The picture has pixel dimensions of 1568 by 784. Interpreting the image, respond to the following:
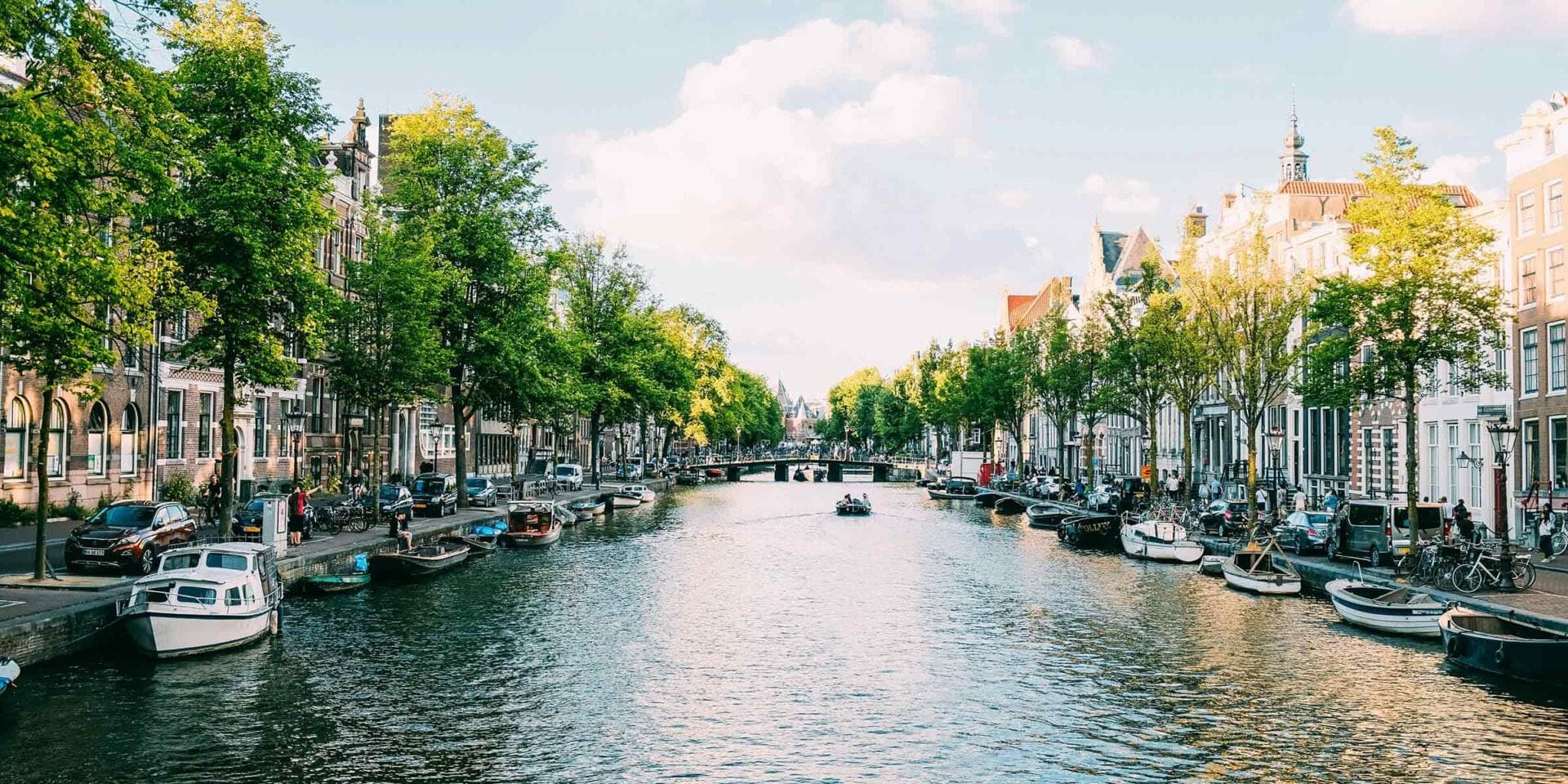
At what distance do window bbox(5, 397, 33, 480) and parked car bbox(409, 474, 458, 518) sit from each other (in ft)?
59.9

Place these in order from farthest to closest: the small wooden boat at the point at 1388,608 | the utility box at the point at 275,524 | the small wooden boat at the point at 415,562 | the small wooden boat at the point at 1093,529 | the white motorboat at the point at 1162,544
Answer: the small wooden boat at the point at 1093,529
the white motorboat at the point at 1162,544
the small wooden boat at the point at 415,562
the utility box at the point at 275,524
the small wooden boat at the point at 1388,608

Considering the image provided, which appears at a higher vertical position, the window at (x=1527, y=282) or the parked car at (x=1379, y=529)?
the window at (x=1527, y=282)

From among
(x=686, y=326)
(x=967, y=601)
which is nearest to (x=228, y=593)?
(x=967, y=601)

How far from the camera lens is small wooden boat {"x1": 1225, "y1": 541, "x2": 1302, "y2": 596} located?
42531 mm

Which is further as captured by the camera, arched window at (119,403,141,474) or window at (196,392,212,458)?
window at (196,392,212,458)

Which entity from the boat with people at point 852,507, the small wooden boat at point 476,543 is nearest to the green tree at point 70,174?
the small wooden boat at point 476,543

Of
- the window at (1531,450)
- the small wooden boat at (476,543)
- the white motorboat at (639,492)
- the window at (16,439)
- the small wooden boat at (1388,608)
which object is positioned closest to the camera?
the small wooden boat at (1388,608)

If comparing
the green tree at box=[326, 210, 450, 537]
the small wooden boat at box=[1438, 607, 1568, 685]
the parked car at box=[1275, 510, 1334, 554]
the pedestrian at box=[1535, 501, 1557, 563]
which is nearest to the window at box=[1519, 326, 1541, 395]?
the pedestrian at box=[1535, 501, 1557, 563]

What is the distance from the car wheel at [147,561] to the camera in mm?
33312

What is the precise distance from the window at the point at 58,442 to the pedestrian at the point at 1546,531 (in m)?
55.7

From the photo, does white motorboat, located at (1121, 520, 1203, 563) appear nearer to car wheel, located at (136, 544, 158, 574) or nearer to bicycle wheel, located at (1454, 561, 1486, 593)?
bicycle wheel, located at (1454, 561, 1486, 593)

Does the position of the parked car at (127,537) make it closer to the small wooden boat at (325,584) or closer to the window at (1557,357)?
the small wooden boat at (325,584)

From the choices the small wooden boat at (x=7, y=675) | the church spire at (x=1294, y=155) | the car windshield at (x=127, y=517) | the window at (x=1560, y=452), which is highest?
the church spire at (x=1294, y=155)

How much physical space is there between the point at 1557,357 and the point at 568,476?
71.2 metres
